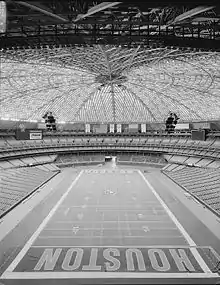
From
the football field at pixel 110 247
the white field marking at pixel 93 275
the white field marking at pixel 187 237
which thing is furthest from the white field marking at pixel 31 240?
the white field marking at pixel 187 237

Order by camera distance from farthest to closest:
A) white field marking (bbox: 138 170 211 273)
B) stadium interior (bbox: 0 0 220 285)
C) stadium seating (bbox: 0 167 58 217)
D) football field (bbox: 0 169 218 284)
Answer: stadium seating (bbox: 0 167 58 217)
white field marking (bbox: 138 170 211 273)
football field (bbox: 0 169 218 284)
stadium interior (bbox: 0 0 220 285)

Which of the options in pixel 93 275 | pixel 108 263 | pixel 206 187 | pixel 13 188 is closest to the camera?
pixel 93 275

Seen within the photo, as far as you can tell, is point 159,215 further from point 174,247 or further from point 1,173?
point 1,173

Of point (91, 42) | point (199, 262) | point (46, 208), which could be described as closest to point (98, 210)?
point (46, 208)

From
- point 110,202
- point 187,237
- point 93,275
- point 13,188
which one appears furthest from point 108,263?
point 13,188

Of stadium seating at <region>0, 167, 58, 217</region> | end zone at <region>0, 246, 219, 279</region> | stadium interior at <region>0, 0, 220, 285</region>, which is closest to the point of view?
stadium interior at <region>0, 0, 220, 285</region>

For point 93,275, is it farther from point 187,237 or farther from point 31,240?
point 187,237

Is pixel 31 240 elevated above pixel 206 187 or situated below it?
below

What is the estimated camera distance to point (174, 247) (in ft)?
72.4

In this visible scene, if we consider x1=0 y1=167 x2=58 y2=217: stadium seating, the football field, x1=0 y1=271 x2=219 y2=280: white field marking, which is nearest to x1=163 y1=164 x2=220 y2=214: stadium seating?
the football field

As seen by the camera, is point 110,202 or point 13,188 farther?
point 13,188

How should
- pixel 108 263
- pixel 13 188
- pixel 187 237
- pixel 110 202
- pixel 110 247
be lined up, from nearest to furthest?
pixel 108 263 → pixel 110 247 → pixel 187 237 → pixel 110 202 → pixel 13 188

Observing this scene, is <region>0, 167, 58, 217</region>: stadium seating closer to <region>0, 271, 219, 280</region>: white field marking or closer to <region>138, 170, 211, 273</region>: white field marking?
<region>0, 271, 219, 280</region>: white field marking

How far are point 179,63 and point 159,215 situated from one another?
25.3m
